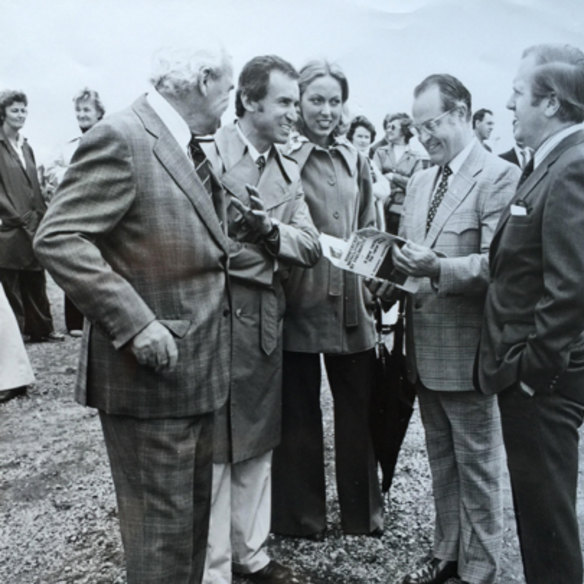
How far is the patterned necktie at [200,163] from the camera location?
1.93 m

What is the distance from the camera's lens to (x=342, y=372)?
9.44 ft

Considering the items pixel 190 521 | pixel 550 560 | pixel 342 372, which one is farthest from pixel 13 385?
pixel 550 560

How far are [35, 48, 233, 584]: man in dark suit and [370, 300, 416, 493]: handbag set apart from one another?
41.8 inches

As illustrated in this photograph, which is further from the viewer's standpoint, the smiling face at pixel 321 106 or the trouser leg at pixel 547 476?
the smiling face at pixel 321 106

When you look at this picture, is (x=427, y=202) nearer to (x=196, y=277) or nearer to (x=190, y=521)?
(x=196, y=277)

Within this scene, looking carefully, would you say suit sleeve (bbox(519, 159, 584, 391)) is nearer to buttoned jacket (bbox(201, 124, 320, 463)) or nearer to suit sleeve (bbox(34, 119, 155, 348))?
buttoned jacket (bbox(201, 124, 320, 463))

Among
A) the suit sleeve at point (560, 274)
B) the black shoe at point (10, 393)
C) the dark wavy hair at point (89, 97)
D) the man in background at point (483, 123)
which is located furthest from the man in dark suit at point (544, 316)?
the man in background at point (483, 123)

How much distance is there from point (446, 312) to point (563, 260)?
0.64 m

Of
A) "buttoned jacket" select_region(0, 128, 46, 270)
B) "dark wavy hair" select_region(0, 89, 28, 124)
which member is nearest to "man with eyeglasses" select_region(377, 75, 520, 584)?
"buttoned jacket" select_region(0, 128, 46, 270)

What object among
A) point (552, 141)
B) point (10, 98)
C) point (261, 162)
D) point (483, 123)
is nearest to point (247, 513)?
point (261, 162)

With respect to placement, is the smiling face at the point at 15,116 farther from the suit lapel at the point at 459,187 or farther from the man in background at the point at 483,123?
the suit lapel at the point at 459,187

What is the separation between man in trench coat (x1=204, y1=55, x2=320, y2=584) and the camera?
2332mm

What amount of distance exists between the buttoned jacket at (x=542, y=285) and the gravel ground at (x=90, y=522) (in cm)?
106

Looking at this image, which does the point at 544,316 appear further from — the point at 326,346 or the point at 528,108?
the point at 326,346
